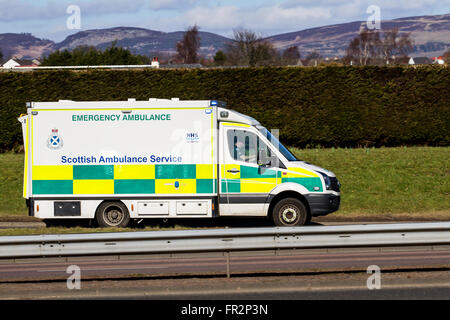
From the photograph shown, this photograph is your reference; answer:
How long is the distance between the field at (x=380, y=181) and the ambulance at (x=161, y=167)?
317 cm

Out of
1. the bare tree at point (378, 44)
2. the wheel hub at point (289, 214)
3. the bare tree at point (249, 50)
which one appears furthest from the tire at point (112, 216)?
the bare tree at point (378, 44)

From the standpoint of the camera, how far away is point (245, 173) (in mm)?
13766

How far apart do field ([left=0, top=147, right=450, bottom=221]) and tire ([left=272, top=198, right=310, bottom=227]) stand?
3.00 meters

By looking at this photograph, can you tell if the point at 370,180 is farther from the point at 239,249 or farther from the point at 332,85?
the point at 239,249

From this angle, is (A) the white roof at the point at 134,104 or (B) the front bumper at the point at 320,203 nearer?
(B) the front bumper at the point at 320,203

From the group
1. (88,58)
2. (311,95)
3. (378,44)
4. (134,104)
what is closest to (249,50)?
(88,58)

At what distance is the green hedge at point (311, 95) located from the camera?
2475cm

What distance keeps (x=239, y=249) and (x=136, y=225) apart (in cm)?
631

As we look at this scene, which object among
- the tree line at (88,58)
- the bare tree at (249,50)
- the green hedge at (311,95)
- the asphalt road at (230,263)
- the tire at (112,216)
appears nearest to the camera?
the asphalt road at (230,263)

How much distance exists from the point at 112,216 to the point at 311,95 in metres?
12.6

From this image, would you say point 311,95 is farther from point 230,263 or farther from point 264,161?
point 230,263

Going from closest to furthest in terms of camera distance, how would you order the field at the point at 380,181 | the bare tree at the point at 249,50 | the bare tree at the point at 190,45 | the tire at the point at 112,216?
1. the tire at the point at 112,216
2. the field at the point at 380,181
3. the bare tree at the point at 249,50
4. the bare tree at the point at 190,45

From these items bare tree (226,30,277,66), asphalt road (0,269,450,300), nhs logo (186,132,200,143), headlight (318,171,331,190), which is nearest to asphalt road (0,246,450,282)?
asphalt road (0,269,450,300)

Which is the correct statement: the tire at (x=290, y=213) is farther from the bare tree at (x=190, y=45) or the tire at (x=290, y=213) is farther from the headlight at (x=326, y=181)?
the bare tree at (x=190, y=45)
